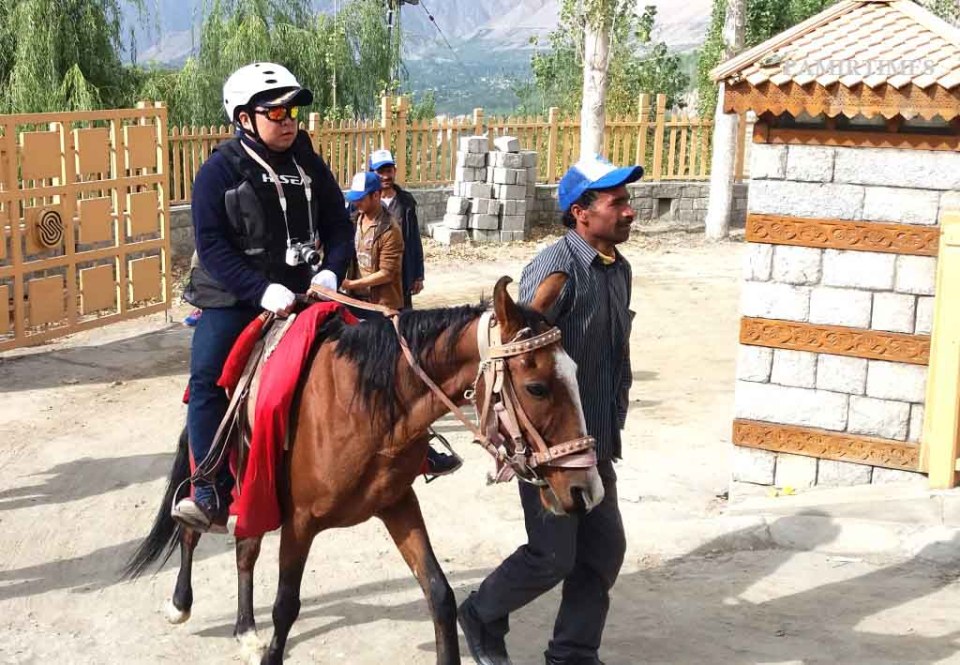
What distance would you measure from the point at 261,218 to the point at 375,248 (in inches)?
125

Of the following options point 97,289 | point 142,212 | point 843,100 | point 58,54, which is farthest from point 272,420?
point 58,54

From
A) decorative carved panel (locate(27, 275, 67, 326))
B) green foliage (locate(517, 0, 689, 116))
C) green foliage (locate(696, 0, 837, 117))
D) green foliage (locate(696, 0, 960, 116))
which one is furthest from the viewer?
green foliage (locate(696, 0, 837, 117))

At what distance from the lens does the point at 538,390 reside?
3797 millimetres

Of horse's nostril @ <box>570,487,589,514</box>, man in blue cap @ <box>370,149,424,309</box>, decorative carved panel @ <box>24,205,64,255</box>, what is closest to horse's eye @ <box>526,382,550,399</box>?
horse's nostril @ <box>570,487,589,514</box>

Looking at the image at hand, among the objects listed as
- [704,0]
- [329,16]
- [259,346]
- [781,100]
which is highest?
[704,0]

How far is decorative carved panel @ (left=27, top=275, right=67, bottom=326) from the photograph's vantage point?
11.2m

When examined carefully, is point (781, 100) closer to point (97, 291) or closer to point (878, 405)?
point (878, 405)

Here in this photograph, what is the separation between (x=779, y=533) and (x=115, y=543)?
3.66 meters

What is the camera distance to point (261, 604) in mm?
5777

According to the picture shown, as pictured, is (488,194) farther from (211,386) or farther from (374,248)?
(211,386)

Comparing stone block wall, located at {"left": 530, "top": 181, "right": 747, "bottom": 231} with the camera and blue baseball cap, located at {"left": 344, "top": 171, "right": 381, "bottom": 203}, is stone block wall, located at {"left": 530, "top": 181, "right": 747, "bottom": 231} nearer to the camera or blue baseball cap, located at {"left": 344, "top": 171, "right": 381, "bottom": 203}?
blue baseball cap, located at {"left": 344, "top": 171, "right": 381, "bottom": 203}

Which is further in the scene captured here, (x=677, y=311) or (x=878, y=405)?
(x=677, y=311)

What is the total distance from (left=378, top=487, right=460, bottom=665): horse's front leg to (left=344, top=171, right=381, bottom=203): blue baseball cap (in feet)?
12.2

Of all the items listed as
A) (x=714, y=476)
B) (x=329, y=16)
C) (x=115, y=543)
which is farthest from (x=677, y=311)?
(x=329, y=16)
